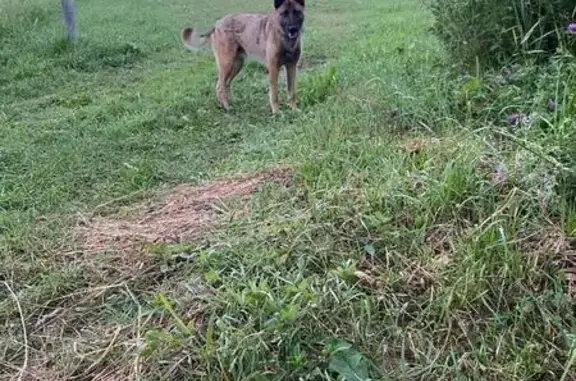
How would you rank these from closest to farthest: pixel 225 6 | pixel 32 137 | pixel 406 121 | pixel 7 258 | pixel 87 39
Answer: pixel 7 258 < pixel 406 121 < pixel 32 137 < pixel 87 39 < pixel 225 6

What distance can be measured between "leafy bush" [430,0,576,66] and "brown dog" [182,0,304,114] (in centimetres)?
164

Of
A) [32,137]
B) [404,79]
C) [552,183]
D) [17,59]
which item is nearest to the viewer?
[552,183]

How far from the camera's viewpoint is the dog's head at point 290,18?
5.49 meters

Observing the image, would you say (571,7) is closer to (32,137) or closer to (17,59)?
(32,137)

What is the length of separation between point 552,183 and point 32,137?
3.61 metres

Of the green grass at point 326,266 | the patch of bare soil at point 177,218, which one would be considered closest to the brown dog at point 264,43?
the green grass at point 326,266

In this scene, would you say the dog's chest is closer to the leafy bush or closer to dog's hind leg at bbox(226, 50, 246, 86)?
dog's hind leg at bbox(226, 50, 246, 86)

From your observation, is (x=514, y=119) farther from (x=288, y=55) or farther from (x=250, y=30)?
(x=250, y=30)

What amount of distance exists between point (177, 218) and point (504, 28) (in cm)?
209

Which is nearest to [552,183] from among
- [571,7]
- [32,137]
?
[571,7]

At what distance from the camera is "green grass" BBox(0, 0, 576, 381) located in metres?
1.96

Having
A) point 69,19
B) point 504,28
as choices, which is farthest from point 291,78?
point 69,19

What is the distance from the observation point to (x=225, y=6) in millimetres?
10695

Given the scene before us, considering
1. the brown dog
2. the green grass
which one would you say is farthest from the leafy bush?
the brown dog
